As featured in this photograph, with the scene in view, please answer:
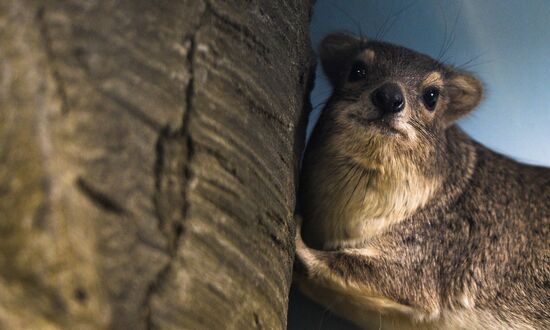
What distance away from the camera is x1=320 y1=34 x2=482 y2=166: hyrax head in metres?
2.50

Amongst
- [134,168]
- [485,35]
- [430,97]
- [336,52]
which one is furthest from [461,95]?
[134,168]

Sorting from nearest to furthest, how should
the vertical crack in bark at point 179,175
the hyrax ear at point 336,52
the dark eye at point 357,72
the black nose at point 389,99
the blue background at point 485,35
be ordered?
1. the vertical crack in bark at point 179,175
2. the black nose at point 389,99
3. the dark eye at point 357,72
4. the hyrax ear at point 336,52
5. the blue background at point 485,35

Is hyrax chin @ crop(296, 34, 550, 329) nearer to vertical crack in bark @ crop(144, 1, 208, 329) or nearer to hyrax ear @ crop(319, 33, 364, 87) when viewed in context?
hyrax ear @ crop(319, 33, 364, 87)

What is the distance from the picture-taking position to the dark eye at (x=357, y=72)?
9.05ft

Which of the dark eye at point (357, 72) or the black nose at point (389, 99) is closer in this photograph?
the black nose at point (389, 99)

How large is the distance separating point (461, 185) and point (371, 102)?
72cm

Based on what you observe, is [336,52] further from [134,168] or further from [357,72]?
[134,168]

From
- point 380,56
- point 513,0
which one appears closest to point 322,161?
point 380,56

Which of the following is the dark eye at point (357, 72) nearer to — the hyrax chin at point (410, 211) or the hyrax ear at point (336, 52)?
the hyrax chin at point (410, 211)

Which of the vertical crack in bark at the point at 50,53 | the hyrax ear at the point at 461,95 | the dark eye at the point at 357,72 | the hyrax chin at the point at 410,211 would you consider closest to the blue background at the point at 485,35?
the hyrax ear at the point at 461,95

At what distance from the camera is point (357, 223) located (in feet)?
8.36

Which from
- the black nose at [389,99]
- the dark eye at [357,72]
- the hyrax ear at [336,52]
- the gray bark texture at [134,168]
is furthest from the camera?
the hyrax ear at [336,52]

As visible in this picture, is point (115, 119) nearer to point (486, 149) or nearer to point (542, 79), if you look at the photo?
point (486, 149)

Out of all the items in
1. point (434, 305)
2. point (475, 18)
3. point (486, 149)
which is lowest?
point (434, 305)
